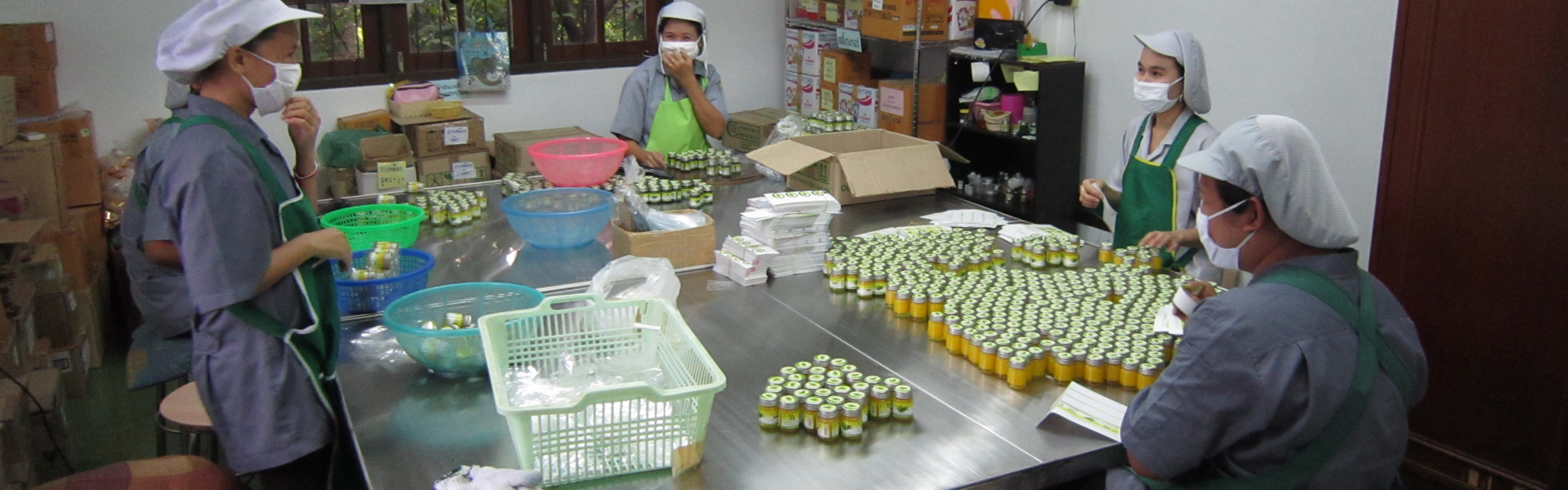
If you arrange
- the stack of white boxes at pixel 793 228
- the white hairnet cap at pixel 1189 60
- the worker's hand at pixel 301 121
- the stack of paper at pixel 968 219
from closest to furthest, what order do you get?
the worker's hand at pixel 301 121 → the stack of white boxes at pixel 793 228 → the white hairnet cap at pixel 1189 60 → the stack of paper at pixel 968 219

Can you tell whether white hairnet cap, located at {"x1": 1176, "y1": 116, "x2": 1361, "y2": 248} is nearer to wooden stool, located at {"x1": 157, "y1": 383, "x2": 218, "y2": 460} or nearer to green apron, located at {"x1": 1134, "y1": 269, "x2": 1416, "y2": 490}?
green apron, located at {"x1": 1134, "y1": 269, "x2": 1416, "y2": 490}

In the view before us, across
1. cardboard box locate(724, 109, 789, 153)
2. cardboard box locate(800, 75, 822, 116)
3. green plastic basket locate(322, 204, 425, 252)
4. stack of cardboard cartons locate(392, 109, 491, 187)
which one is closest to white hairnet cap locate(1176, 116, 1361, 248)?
green plastic basket locate(322, 204, 425, 252)

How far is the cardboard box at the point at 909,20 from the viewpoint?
5.38 meters

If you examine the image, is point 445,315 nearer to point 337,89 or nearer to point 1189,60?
point 1189,60

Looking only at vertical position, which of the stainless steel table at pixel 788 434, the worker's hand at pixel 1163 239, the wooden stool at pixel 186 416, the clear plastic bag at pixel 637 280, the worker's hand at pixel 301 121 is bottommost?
the wooden stool at pixel 186 416

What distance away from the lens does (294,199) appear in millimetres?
2340

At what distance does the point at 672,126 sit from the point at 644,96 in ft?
0.57

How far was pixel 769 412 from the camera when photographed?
2127mm

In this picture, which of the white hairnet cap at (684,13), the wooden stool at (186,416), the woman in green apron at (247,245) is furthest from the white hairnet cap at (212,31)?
the white hairnet cap at (684,13)

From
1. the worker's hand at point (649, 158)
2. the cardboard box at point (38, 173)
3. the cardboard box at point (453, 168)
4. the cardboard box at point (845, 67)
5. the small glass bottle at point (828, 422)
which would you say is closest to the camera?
the small glass bottle at point (828, 422)

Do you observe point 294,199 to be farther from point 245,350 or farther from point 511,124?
point 511,124

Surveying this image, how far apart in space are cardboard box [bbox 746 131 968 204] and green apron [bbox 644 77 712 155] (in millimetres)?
705

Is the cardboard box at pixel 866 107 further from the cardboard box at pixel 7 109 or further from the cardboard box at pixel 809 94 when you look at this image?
the cardboard box at pixel 7 109

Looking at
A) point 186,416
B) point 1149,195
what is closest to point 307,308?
point 186,416
